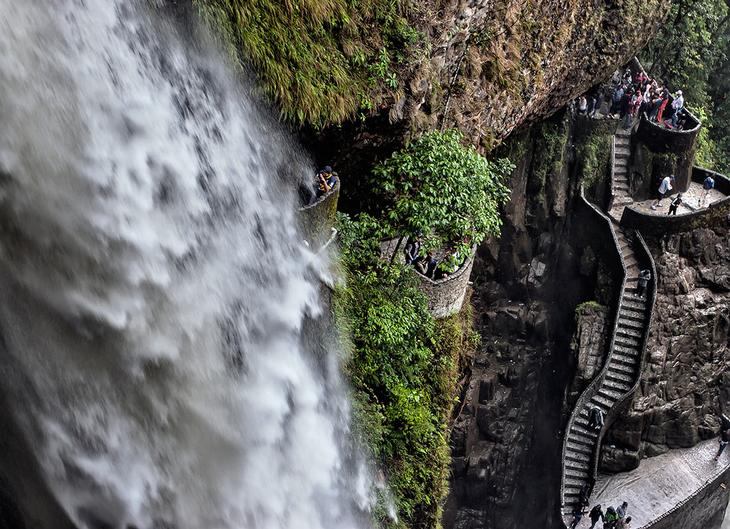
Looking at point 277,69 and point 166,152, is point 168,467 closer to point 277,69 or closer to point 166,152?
point 166,152

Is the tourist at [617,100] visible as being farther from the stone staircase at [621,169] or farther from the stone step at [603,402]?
the stone step at [603,402]

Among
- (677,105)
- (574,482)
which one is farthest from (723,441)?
(677,105)

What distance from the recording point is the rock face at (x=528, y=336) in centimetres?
2362

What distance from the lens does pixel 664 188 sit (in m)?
24.4

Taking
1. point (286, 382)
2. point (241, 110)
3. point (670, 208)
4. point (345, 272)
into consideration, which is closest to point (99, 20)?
point (241, 110)

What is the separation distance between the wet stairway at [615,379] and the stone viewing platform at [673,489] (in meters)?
0.93

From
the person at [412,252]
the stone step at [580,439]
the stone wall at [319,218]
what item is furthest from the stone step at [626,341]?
the stone wall at [319,218]

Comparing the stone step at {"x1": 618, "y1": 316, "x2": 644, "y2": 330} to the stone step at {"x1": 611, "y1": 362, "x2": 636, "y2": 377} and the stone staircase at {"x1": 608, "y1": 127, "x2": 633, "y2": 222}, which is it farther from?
the stone staircase at {"x1": 608, "y1": 127, "x2": 633, "y2": 222}

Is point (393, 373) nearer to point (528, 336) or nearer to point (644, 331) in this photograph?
point (644, 331)

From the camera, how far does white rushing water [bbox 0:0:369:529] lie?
8438 millimetres

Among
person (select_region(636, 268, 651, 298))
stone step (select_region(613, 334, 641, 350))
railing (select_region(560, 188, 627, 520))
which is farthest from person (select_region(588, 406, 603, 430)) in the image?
person (select_region(636, 268, 651, 298))

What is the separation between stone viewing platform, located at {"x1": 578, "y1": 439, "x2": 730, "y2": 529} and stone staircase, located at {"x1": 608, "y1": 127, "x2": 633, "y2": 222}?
327 inches

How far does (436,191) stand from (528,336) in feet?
40.8

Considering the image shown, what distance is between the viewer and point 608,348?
22.6 metres
